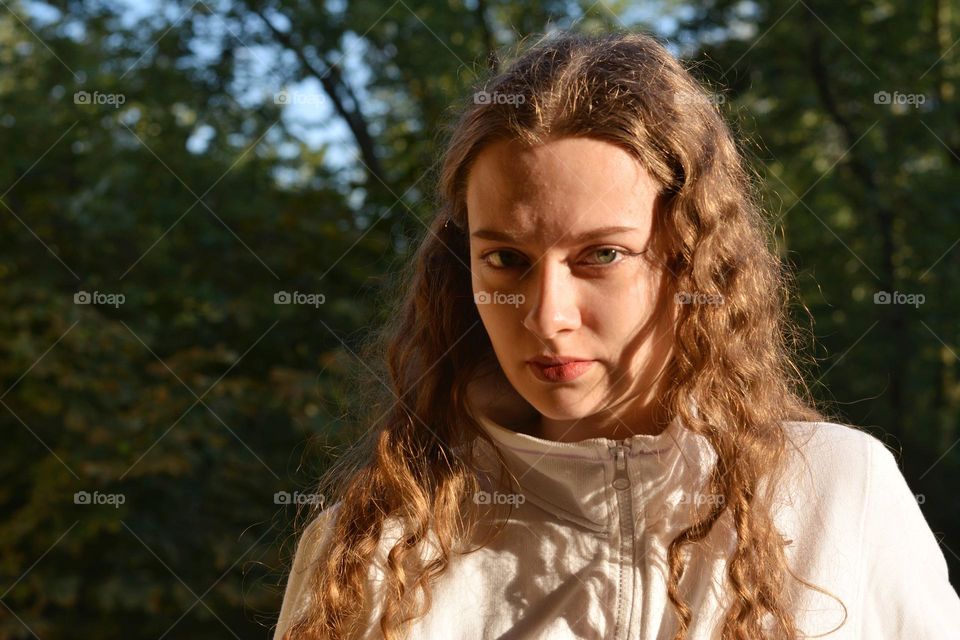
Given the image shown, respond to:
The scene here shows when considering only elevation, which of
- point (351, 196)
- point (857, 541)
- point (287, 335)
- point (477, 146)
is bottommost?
point (857, 541)

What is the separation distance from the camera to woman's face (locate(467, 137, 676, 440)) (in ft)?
4.28

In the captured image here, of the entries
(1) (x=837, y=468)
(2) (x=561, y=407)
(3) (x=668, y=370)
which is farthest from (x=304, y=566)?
(1) (x=837, y=468)

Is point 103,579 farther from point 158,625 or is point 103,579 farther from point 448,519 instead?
point 448,519

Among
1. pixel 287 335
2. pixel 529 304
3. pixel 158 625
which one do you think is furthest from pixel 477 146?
pixel 158 625

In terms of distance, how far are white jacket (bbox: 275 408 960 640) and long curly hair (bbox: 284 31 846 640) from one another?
0.03m

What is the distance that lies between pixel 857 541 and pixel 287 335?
9.46 ft

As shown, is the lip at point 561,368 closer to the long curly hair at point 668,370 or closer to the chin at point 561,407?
Answer: the chin at point 561,407

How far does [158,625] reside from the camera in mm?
3709

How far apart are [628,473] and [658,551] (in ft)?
0.37

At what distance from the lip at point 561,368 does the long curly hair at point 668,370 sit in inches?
6.5

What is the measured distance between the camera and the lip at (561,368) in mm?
1329

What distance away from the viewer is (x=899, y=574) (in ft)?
4.38

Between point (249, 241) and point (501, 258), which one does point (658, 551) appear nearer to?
point (501, 258)

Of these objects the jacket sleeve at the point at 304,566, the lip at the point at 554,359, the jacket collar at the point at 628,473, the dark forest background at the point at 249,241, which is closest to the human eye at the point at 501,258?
the lip at the point at 554,359
